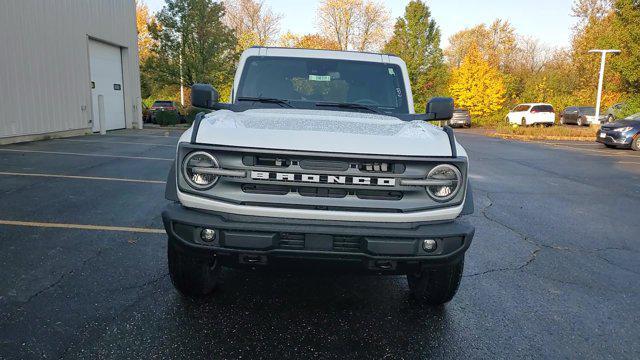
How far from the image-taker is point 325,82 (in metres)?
4.26

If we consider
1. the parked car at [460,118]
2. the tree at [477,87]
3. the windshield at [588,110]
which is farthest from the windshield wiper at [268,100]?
the tree at [477,87]

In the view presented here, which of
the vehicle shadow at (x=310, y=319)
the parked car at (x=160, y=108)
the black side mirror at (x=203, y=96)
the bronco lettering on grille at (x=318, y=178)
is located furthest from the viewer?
the parked car at (x=160, y=108)

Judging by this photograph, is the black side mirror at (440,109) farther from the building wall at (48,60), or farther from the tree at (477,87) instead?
the tree at (477,87)

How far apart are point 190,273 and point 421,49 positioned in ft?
139

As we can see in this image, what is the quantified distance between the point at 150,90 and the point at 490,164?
1347 inches

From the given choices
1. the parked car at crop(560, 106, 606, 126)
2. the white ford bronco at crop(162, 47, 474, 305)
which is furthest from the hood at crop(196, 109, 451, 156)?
the parked car at crop(560, 106, 606, 126)

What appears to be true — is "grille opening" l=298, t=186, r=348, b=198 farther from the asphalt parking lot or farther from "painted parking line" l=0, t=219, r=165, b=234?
"painted parking line" l=0, t=219, r=165, b=234

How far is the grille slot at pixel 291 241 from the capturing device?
2617 millimetres

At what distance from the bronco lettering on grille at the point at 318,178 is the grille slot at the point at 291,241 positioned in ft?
1.06

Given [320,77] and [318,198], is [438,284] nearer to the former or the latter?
[318,198]

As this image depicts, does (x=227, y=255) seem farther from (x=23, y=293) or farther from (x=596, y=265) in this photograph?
(x=596, y=265)

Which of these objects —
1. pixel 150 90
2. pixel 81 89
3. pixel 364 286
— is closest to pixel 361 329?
pixel 364 286

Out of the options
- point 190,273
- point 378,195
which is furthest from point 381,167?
point 190,273

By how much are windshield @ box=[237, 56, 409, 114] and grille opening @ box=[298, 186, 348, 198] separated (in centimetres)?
150
